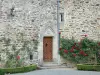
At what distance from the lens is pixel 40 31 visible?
44.7 ft

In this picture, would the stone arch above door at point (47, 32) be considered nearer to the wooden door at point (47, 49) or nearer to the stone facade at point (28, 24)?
the stone facade at point (28, 24)

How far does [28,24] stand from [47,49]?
187 cm

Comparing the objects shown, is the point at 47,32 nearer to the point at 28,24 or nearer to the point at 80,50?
the point at 28,24

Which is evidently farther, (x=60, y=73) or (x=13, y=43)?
(x=13, y=43)

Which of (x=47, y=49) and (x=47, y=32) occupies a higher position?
(x=47, y=32)

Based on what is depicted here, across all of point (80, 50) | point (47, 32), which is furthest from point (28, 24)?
point (80, 50)

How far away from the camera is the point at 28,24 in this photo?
13.5 meters

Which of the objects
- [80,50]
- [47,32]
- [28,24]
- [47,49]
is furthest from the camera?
[47,49]

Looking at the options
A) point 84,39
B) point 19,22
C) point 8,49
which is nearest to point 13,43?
point 8,49

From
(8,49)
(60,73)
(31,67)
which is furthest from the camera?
(8,49)

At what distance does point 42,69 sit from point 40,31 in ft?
7.74

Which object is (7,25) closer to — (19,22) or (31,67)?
(19,22)

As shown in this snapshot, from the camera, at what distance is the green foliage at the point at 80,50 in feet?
43.8

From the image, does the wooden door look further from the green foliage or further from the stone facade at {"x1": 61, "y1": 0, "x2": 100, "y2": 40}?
the stone facade at {"x1": 61, "y1": 0, "x2": 100, "y2": 40}
